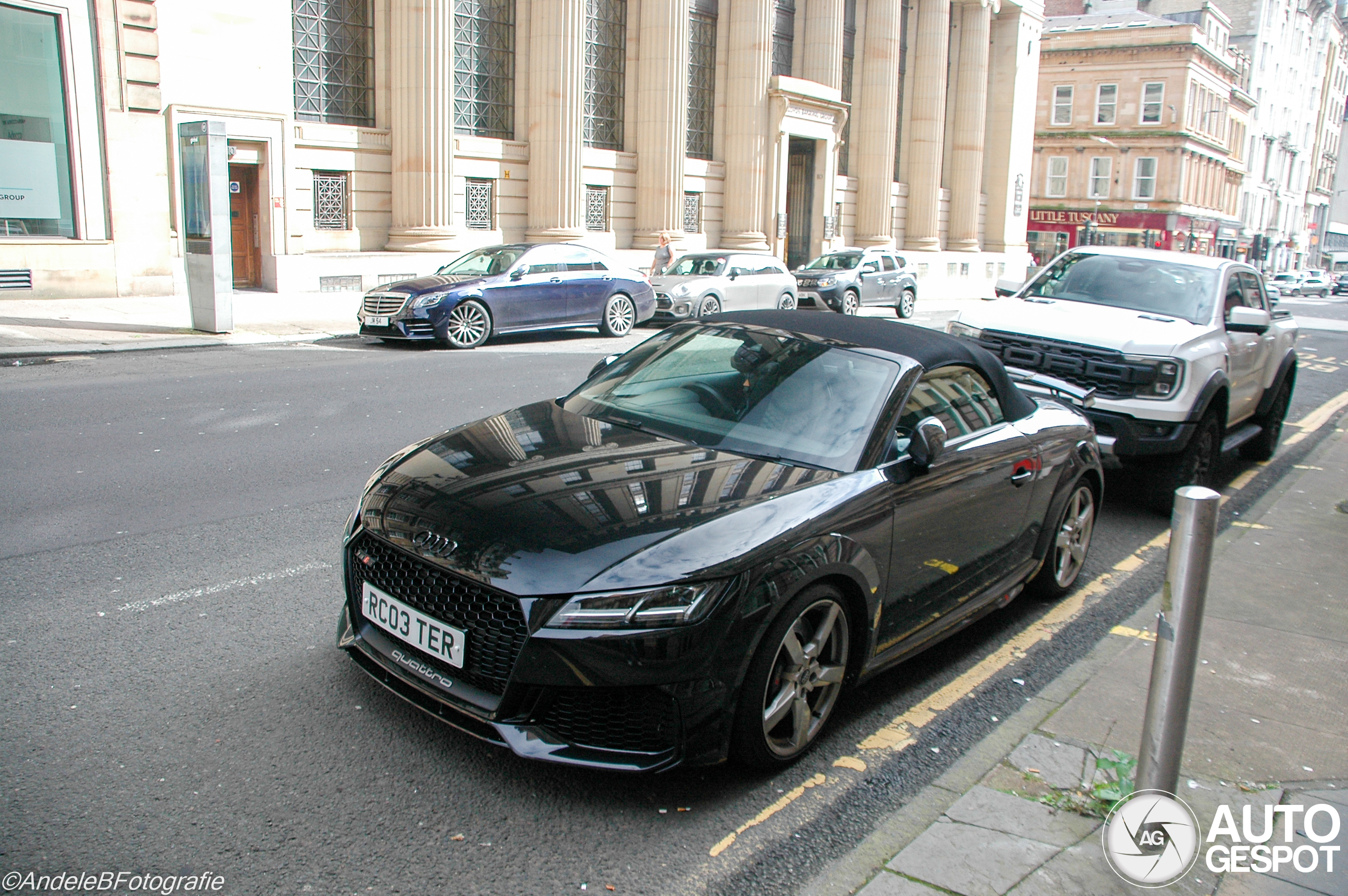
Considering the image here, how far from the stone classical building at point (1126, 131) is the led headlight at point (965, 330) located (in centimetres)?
5498

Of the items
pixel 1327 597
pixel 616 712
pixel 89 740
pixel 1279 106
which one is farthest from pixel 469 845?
pixel 1279 106

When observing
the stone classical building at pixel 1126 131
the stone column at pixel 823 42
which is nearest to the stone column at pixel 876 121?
the stone column at pixel 823 42

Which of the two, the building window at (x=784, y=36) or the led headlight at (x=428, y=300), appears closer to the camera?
the led headlight at (x=428, y=300)

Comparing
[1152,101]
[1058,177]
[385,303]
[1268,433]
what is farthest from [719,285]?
[1152,101]

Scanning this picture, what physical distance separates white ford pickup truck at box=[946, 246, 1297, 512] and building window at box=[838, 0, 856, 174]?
25.6m

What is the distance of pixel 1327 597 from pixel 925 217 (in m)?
34.7

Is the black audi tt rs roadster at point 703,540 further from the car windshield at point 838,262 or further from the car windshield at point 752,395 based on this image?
the car windshield at point 838,262

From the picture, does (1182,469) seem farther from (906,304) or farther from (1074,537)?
(906,304)

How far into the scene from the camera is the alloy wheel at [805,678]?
137 inches

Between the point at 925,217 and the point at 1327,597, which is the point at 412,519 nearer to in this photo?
the point at 1327,597

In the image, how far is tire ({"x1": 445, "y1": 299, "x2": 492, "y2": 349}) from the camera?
15.0 m

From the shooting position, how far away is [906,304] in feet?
87.5

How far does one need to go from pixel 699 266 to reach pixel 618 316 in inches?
147

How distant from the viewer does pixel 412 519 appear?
139 inches
